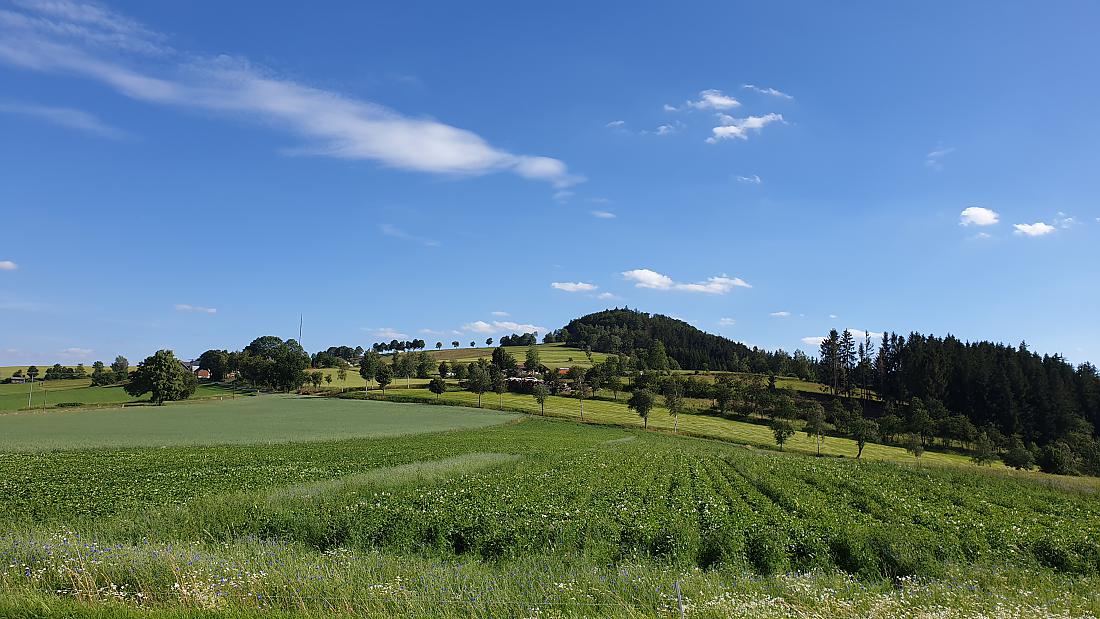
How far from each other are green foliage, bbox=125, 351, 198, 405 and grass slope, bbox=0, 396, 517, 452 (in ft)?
44.1

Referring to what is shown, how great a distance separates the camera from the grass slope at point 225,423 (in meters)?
51.1

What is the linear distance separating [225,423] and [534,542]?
67382mm

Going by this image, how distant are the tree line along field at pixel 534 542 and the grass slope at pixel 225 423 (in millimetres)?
19429

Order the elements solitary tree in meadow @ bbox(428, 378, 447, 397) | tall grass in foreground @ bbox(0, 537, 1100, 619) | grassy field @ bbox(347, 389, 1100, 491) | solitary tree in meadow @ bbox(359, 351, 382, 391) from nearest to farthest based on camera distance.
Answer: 1. tall grass in foreground @ bbox(0, 537, 1100, 619)
2. grassy field @ bbox(347, 389, 1100, 491)
3. solitary tree in meadow @ bbox(428, 378, 447, 397)
4. solitary tree in meadow @ bbox(359, 351, 382, 391)

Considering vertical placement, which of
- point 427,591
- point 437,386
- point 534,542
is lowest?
point 437,386

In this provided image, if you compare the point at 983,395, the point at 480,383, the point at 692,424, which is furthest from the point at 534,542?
the point at 983,395

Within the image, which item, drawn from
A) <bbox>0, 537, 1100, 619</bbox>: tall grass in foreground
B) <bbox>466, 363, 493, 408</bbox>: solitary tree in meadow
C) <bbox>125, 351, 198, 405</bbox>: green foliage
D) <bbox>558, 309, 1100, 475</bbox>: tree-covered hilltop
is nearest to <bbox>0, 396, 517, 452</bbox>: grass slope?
<bbox>125, 351, 198, 405</bbox>: green foliage

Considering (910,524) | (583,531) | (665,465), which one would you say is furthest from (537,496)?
(665,465)

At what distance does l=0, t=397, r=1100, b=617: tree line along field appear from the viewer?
9.61 metres

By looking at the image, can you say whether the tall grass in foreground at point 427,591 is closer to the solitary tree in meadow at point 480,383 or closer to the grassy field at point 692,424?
the grassy field at point 692,424

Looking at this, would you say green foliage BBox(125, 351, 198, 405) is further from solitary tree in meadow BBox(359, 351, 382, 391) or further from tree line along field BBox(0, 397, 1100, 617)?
tree line along field BBox(0, 397, 1100, 617)

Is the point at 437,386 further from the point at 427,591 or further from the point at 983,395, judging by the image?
the point at 983,395

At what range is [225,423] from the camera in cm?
6925

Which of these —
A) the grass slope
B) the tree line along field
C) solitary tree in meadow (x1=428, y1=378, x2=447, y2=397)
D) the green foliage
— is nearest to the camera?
the tree line along field
